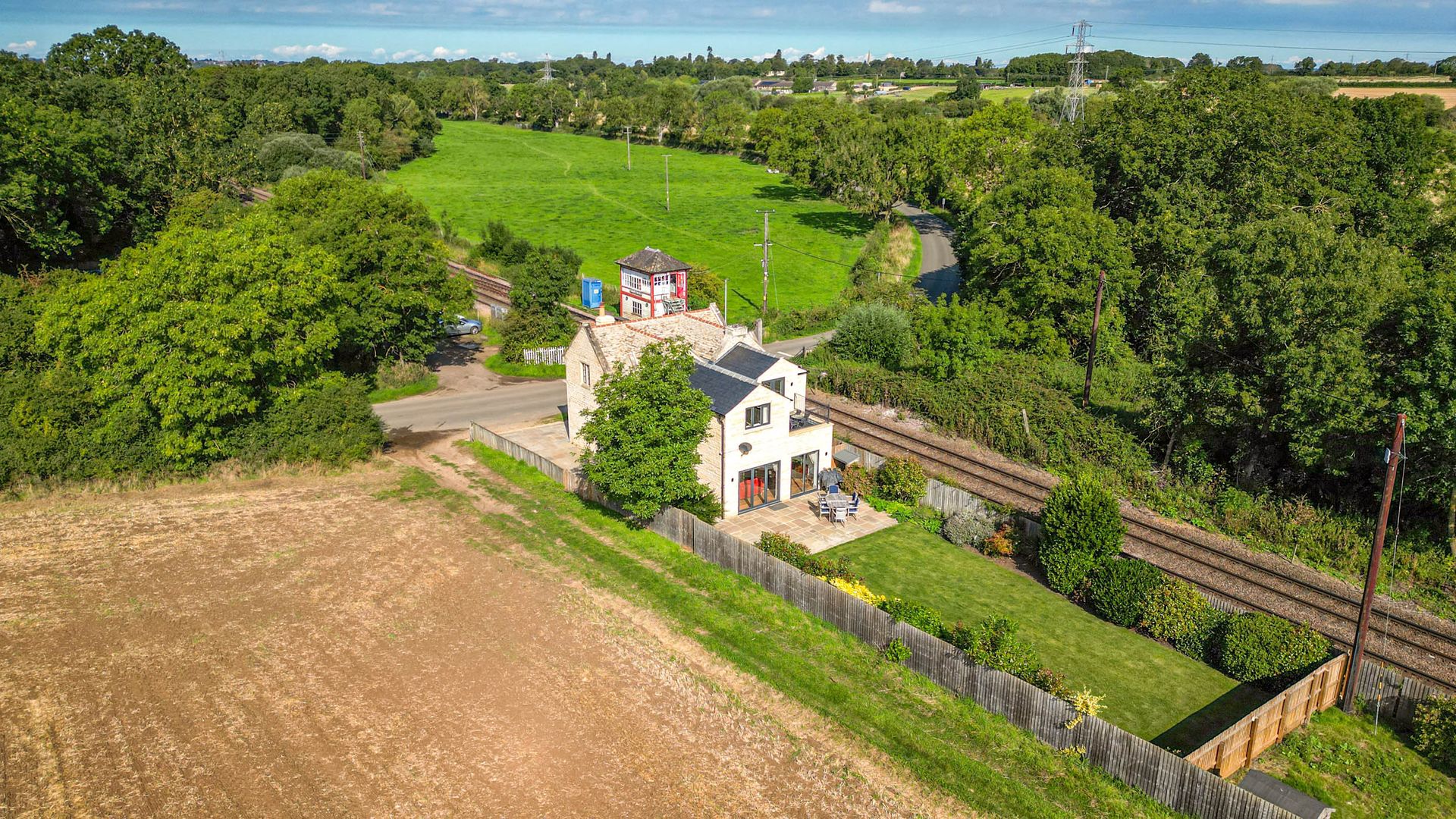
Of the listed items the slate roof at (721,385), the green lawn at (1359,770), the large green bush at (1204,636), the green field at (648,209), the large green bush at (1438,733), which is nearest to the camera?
the green lawn at (1359,770)

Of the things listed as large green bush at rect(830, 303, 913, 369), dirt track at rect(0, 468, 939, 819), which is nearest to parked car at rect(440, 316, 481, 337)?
large green bush at rect(830, 303, 913, 369)

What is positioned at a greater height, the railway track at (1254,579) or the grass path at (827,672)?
the railway track at (1254,579)

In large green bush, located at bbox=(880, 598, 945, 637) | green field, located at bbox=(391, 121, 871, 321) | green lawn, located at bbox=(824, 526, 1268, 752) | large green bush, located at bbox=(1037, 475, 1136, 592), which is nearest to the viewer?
green lawn, located at bbox=(824, 526, 1268, 752)

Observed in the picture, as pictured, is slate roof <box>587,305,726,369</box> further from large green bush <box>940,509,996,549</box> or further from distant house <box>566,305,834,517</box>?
large green bush <box>940,509,996,549</box>

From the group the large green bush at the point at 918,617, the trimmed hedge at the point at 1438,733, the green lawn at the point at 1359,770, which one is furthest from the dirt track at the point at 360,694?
the trimmed hedge at the point at 1438,733

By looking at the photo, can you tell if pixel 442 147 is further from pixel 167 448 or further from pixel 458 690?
pixel 458 690

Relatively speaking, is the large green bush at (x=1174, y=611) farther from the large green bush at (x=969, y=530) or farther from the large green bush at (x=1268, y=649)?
the large green bush at (x=969, y=530)

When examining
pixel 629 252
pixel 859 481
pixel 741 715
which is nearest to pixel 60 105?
pixel 629 252
